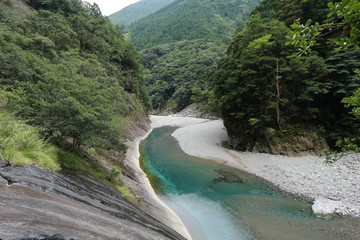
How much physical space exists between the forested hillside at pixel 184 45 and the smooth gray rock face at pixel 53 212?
6283 centimetres

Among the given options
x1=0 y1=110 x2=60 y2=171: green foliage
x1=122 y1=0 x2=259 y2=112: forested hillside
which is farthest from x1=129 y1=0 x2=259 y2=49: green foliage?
x1=0 y1=110 x2=60 y2=171: green foliage

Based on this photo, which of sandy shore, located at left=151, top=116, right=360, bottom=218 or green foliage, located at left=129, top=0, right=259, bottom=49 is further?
green foliage, located at left=129, top=0, right=259, bottom=49

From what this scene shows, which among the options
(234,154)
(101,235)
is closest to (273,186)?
(234,154)

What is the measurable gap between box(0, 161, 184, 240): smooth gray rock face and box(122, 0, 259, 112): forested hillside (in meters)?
62.8

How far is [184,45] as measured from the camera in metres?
141

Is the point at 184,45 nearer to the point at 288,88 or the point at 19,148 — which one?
the point at 288,88

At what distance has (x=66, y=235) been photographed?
14.8ft

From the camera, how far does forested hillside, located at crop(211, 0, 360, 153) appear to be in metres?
21.7

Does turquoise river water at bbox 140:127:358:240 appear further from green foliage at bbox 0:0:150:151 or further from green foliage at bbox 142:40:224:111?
green foliage at bbox 142:40:224:111

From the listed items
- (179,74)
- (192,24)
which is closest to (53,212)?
(179,74)

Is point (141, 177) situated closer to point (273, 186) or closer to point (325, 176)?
point (273, 186)

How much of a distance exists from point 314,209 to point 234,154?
12588 millimetres

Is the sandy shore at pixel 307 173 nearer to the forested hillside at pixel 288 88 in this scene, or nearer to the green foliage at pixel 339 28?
the forested hillside at pixel 288 88

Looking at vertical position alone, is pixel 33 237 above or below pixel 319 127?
above
